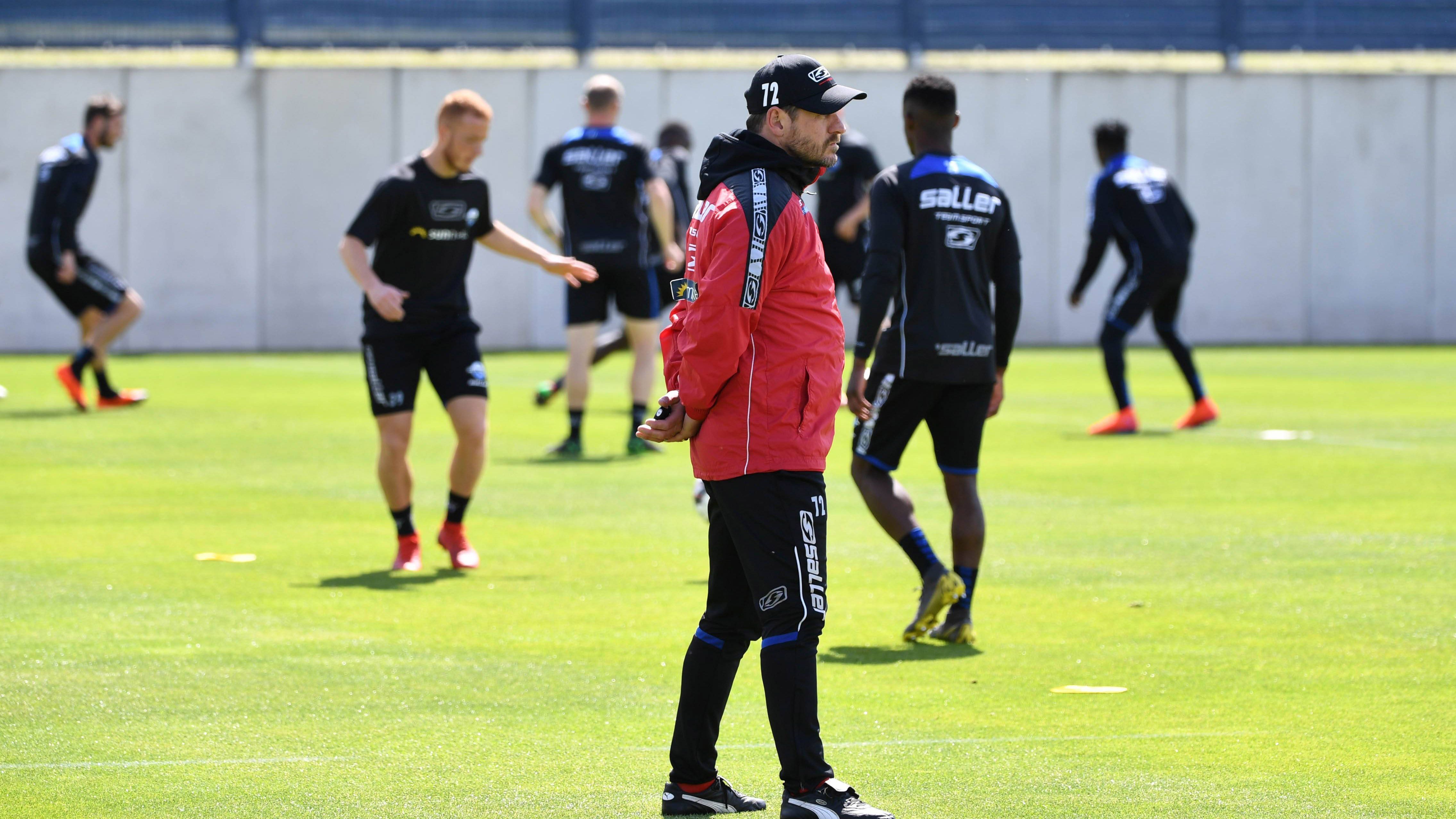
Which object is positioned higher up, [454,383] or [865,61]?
[865,61]

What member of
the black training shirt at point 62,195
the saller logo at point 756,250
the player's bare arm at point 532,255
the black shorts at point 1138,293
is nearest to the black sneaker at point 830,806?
the saller logo at point 756,250

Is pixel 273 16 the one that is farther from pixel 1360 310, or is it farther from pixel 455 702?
pixel 455 702

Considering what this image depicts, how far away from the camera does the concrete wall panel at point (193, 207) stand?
25.0m

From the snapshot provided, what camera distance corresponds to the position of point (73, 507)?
9.84 m

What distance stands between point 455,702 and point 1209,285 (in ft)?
75.5

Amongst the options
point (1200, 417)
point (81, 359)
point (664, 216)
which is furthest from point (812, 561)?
point (81, 359)

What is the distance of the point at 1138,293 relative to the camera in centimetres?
1462

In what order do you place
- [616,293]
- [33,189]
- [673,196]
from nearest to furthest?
1. [616,293]
2. [673,196]
3. [33,189]

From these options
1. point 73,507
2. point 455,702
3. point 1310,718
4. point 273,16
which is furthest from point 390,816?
point 273,16

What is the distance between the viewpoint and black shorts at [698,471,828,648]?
14.0ft

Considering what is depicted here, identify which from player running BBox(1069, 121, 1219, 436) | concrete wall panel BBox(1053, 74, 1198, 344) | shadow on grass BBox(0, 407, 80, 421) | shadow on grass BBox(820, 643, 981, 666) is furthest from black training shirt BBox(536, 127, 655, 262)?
concrete wall panel BBox(1053, 74, 1198, 344)

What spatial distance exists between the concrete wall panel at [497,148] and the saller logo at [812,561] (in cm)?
2126

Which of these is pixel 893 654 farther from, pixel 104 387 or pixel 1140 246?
pixel 104 387

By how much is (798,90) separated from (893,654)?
2634 millimetres
